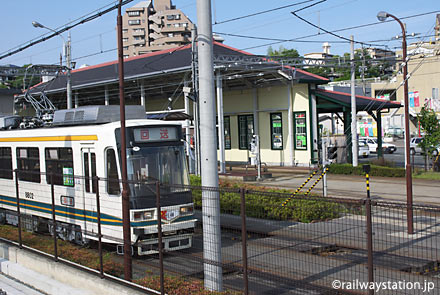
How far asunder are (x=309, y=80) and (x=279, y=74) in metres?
2.04

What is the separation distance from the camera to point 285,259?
682cm

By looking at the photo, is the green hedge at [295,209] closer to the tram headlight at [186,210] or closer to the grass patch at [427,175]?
the tram headlight at [186,210]

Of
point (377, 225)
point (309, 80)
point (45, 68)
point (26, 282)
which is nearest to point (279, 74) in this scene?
point (309, 80)

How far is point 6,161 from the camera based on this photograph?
1598 cm

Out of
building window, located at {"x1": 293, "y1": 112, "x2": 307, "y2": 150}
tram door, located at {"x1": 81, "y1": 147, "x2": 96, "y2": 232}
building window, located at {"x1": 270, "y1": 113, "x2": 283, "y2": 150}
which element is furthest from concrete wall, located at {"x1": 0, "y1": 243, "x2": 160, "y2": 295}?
building window, located at {"x1": 270, "y1": 113, "x2": 283, "y2": 150}

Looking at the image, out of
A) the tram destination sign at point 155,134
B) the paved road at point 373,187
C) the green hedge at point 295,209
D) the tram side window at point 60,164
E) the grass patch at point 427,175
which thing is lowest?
the paved road at point 373,187

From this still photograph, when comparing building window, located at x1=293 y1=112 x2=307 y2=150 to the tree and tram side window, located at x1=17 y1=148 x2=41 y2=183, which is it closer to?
the tree

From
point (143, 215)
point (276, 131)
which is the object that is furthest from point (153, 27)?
point (143, 215)

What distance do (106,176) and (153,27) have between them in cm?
9701

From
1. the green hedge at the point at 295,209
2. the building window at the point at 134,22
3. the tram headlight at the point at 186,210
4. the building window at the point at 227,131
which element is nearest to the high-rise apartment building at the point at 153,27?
the building window at the point at 134,22

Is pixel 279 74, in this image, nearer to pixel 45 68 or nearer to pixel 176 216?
pixel 45 68

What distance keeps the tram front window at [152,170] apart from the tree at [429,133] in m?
21.3

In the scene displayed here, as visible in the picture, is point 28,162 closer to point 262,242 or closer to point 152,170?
point 152,170

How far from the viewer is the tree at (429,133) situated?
2869cm
